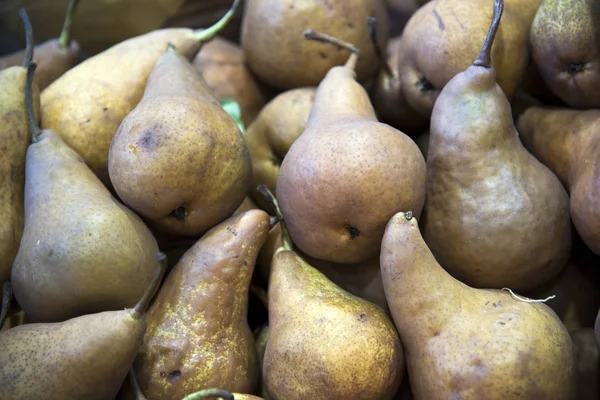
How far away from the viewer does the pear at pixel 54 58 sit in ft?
5.13

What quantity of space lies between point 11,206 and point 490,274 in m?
1.02

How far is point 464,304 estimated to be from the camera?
1.05m

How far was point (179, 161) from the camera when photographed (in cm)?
112

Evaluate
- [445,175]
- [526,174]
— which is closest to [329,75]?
[445,175]

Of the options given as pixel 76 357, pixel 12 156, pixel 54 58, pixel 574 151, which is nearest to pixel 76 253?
pixel 76 357

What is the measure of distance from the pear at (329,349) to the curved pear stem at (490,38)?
0.55 m

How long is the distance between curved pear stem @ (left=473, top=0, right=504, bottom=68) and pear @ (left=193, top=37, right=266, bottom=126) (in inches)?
30.2

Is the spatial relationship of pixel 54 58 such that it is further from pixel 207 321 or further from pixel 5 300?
pixel 207 321

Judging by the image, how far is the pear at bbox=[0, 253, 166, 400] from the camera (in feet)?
3.22

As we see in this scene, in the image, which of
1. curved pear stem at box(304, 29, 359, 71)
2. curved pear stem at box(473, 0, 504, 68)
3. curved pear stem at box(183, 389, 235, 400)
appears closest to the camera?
curved pear stem at box(183, 389, 235, 400)

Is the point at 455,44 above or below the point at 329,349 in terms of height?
above

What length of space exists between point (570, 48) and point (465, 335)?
668mm

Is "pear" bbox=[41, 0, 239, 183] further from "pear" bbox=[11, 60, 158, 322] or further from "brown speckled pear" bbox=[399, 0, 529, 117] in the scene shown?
"brown speckled pear" bbox=[399, 0, 529, 117]

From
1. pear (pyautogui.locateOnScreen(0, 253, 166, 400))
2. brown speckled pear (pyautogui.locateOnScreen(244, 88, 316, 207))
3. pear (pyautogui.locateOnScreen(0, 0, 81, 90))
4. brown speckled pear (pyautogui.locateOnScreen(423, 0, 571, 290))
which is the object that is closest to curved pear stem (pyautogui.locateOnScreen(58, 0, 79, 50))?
pear (pyautogui.locateOnScreen(0, 0, 81, 90))
